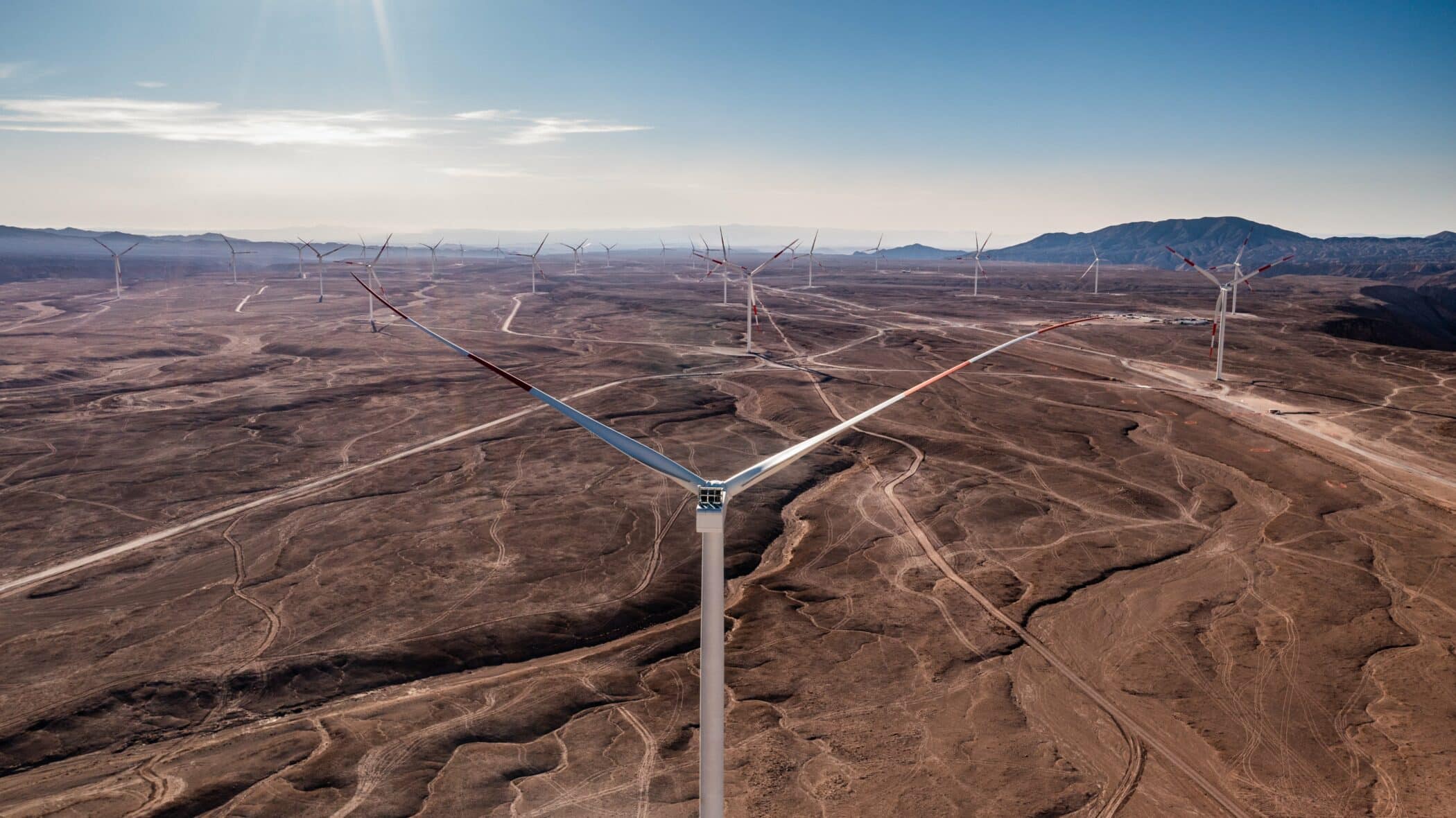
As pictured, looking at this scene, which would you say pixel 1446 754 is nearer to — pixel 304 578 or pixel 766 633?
pixel 766 633

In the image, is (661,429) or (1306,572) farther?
(661,429)

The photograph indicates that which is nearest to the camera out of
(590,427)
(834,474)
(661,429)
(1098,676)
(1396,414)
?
(590,427)

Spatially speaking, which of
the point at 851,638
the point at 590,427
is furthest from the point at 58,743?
the point at 851,638

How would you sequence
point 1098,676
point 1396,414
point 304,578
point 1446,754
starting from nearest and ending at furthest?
point 1446,754, point 1098,676, point 304,578, point 1396,414

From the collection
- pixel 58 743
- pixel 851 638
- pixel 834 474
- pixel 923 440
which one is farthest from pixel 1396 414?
pixel 58 743

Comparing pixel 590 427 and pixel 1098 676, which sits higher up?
pixel 590 427

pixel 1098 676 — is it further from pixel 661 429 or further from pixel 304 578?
pixel 661 429
